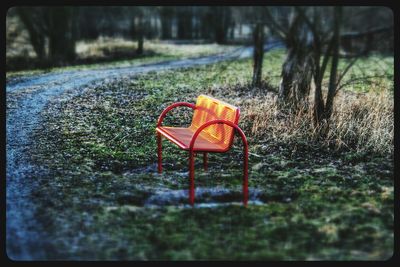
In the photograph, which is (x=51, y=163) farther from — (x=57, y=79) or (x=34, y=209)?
(x=57, y=79)

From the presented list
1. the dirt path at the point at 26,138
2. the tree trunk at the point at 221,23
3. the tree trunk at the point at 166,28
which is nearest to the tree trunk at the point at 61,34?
the dirt path at the point at 26,138

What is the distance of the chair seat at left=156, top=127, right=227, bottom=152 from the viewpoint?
4.88m

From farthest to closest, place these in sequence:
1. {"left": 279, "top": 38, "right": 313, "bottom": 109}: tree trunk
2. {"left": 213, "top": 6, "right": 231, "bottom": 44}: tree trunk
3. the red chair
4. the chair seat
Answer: {"left": 213, "top": 6, "right": 231, "bottom": 44}: tree trunk, {"left": 279, "top": 38, "right": 313, "bottom": 109}: tree trunk, the chair seat, the red chair

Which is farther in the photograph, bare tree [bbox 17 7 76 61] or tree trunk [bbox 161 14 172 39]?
tree trunk [bbox 161 14 172 39]

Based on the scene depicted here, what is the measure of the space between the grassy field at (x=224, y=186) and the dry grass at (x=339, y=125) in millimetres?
22

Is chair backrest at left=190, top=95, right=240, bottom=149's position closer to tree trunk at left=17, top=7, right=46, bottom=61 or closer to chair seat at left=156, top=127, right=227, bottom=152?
chair seat at left=156, top=127, right=227, bottom=152

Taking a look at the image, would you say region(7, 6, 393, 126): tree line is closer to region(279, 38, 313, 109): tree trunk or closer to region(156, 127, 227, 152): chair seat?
region(279, 38, 313, 109): tree trunk

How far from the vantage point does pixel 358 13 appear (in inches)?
240

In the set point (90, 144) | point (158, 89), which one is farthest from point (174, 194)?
point (158, 89)

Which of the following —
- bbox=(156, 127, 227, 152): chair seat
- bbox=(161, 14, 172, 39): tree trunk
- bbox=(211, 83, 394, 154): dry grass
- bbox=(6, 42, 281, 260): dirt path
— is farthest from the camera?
bbox=(161, 14, 172, 39): tree trunk

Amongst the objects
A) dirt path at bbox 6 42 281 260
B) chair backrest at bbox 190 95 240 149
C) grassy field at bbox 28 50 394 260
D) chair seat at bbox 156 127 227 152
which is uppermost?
chair backrest at bbox 190 95 240 149

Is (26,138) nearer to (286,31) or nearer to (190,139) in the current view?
(190,139)

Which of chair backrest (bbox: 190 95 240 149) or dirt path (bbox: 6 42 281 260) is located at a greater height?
chair backrest (bbox: 190 95 240 149)

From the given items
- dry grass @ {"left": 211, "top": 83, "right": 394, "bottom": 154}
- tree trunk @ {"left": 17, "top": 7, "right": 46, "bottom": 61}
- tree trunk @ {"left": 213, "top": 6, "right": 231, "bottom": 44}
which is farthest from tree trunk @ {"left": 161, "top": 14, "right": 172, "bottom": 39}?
dry grass @ {"left": 211, "top": 83, "right": 394, "bottom": 154}
